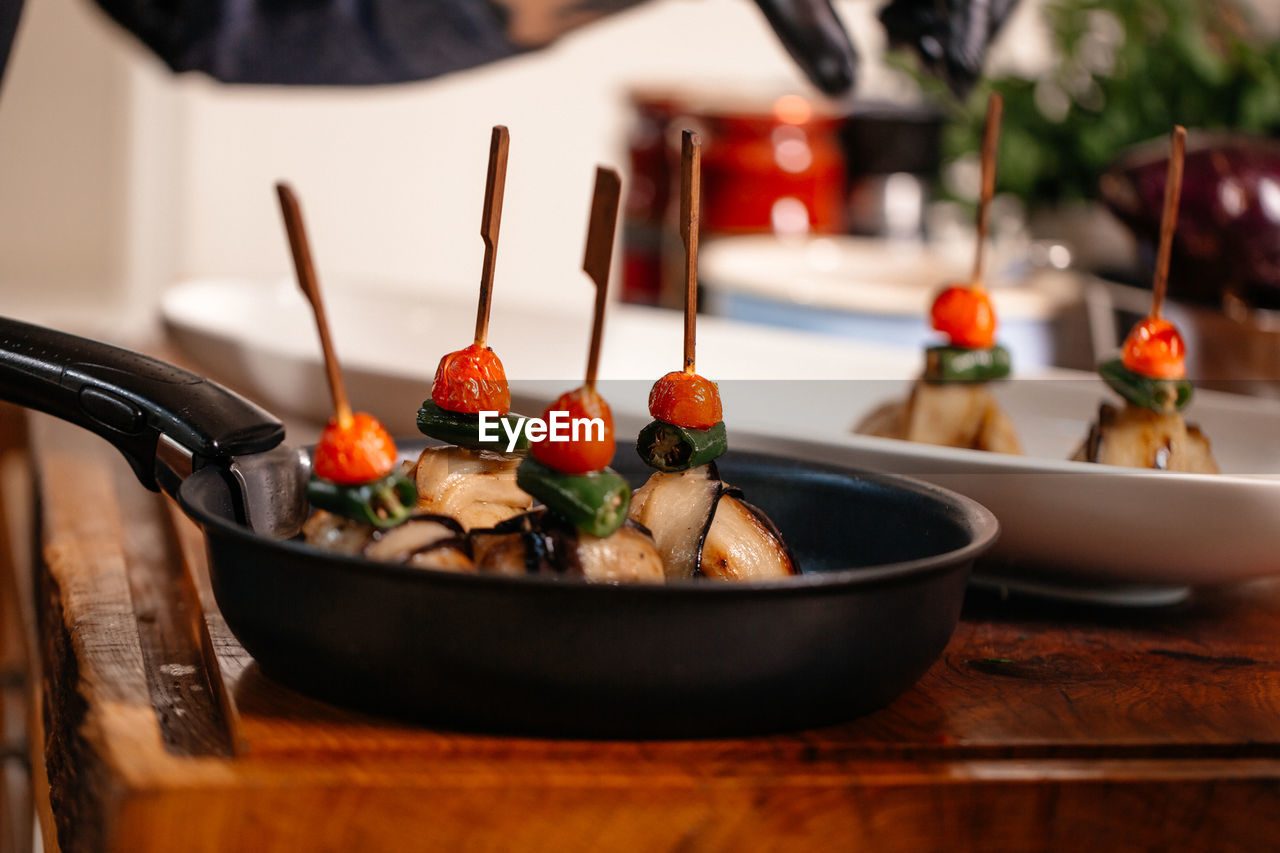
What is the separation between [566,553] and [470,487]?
84 millimetres

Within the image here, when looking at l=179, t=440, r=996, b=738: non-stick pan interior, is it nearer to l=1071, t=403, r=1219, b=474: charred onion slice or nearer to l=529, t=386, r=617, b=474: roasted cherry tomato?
l=529, t=386, r=617, b=474: roasted cherry tomato

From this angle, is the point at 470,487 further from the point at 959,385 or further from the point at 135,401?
the point at 959,385

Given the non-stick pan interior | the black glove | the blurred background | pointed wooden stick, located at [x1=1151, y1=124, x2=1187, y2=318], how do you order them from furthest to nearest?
the blurred background → the black glove → pointed wooden stick, located at [x1=1151, y1=124, x2=1187, y2=318] → the non-stick pan interior

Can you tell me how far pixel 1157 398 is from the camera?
60 centimetres

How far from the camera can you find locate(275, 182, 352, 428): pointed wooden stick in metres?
0.38

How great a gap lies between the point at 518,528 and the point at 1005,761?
177 mm

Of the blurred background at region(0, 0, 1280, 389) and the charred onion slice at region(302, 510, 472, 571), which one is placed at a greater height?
the blurred background at region(0, 0, 1280, 389)

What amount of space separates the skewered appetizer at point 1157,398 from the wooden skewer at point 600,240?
31 cm

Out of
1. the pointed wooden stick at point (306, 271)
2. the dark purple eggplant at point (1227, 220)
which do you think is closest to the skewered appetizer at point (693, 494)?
the pointed wooden stick at point (306, 271)

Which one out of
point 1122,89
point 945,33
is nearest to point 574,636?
point 945,33

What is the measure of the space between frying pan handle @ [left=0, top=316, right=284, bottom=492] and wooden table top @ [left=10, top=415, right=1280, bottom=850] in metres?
0.07

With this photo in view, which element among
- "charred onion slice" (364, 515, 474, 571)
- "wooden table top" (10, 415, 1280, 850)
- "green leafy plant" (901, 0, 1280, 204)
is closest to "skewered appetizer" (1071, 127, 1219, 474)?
"wooden table top" (10, 415, 1280, 850)

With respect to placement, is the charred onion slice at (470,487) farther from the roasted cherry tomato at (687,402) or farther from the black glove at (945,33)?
the black glove at (945,33)

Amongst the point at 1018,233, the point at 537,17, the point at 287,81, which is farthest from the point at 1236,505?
the point at 1018,233
